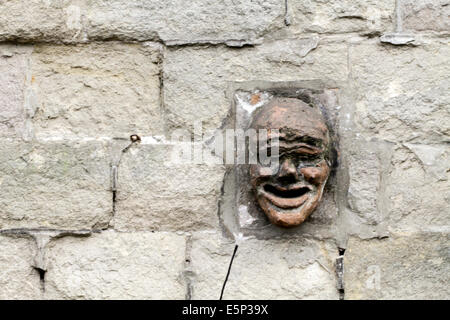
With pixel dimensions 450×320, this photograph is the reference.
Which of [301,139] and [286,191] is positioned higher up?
Answer: [301,139]

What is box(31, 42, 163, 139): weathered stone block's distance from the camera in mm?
1867

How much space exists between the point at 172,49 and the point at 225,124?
0.99 feet

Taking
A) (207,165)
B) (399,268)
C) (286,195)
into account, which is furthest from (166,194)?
(399,268)

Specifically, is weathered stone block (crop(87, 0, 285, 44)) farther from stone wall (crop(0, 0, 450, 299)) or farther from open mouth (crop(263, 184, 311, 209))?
open mouth (crop(263, 184, 311, 209))

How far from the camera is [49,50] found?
188 cm

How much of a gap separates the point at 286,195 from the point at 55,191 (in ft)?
2.46

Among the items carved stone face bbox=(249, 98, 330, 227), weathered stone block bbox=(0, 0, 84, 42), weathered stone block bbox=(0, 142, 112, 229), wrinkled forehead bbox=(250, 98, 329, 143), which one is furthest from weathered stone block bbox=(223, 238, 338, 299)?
weathered stone block bbox=(0, 0, 84, 42)

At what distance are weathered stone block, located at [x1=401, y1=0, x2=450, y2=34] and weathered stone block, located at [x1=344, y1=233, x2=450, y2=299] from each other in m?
0.66

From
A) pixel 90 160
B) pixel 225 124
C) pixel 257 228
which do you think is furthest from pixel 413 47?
pixel 90 160

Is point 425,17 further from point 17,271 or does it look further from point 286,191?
point 17,271

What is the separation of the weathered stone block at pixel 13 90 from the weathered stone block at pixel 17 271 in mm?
348

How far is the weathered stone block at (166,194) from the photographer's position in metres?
1.83

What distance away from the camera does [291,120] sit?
1.69m

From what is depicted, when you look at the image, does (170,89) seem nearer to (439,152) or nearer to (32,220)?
(32,220)
